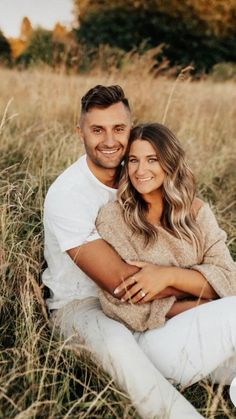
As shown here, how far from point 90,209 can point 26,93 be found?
3.40 metres

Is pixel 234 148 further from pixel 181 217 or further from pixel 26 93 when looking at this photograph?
pixel 181 217

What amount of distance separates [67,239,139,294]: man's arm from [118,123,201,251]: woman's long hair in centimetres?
19

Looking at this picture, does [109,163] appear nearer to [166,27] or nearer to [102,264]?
[102,264]

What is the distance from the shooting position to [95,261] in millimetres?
2504

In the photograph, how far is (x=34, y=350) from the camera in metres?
2.38

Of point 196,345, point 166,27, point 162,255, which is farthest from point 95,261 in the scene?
point 166,27

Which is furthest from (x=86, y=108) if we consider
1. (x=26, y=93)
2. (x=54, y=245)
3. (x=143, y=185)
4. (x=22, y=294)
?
(x=26, y=93)

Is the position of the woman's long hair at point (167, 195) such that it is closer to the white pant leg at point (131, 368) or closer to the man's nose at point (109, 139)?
the man's nose at point (109, 139)

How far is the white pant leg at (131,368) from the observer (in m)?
2.12

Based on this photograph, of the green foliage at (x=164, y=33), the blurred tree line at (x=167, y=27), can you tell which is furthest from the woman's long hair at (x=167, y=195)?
the green foliage at (x=164, y=33)

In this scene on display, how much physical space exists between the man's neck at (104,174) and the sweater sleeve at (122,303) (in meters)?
0.20

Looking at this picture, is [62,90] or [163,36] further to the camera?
[163,36]

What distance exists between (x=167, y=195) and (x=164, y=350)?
0.76 m

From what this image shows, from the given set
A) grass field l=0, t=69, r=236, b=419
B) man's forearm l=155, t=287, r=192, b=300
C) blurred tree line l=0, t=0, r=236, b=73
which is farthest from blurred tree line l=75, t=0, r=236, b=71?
man's forearm l=155, t=287, r=192, b=300
